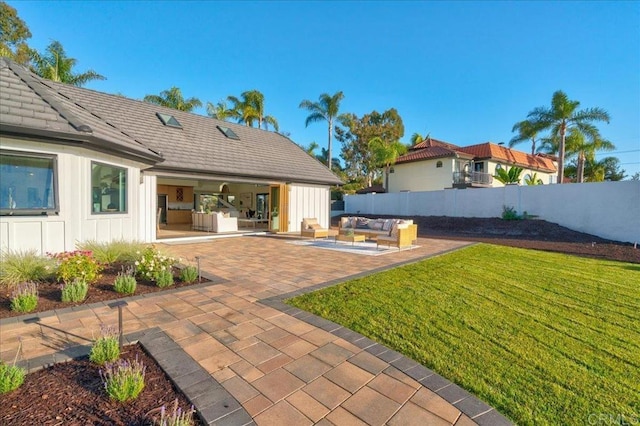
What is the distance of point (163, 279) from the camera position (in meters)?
5.13

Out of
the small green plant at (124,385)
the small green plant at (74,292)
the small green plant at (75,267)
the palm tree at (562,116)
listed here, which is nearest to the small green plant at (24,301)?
the small green plant at (74,292)

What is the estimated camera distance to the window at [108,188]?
21.9 ft

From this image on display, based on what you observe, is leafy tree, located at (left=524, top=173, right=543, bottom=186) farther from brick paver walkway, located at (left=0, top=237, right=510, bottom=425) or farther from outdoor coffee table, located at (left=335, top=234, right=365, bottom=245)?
brick paver walkway, located at (left=0, top=237, right=510, bottom=425)

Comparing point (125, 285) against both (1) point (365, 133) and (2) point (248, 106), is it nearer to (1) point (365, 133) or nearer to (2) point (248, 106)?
(2) point (248, 106)

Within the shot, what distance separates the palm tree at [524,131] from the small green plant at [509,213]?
30.6 ft

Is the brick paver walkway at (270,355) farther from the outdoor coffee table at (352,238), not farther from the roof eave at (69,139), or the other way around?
the outdoor coffee table at (352,238)

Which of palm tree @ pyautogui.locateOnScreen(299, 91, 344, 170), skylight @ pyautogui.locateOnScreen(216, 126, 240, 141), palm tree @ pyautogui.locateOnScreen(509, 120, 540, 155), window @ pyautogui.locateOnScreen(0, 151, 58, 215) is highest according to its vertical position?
palm tree @ pyautogui.locateOnScreen(299, 91, 344, 170)

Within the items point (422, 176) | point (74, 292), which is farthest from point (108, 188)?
point (422, 176)

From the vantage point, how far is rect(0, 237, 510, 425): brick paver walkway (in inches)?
87.3

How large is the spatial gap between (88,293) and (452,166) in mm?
Answer: 27666

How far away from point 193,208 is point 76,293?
15.7m

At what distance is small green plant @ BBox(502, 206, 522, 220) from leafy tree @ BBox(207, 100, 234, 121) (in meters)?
24.9
